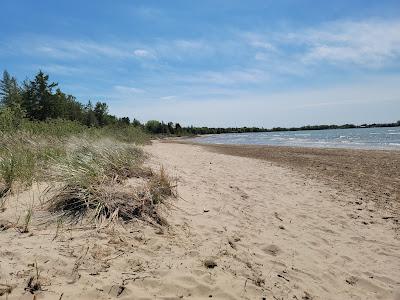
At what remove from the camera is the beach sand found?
3330 mm

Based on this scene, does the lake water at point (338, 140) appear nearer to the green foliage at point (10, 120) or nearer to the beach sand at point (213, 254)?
the beach sand at point (213, 254)

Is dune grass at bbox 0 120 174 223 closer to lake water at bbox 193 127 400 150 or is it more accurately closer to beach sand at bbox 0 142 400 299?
beach sand at bbox 0 142 400 299

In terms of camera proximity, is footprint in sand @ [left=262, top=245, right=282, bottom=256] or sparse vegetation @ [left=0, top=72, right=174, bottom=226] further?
sparse vegetation @ [left=0, top=72, right=174, bottom=226]

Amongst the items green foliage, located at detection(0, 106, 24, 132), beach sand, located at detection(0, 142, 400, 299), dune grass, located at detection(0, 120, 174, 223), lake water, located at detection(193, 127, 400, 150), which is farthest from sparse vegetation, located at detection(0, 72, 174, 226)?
lake water, located at detection(193, 127, 400, 150)

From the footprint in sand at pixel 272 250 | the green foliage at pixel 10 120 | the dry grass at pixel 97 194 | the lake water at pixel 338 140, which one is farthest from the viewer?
the lake water at pixel 338 140

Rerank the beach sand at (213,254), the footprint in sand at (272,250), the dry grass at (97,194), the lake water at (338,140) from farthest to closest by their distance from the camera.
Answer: the lake water at (338,140)
the dry grass at (97,194)
the footprint in sand at (272,250)
the beach sand at (213,254)

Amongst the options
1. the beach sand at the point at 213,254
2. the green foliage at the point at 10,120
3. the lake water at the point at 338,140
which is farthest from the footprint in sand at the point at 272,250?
the lake water at the point at 338,140

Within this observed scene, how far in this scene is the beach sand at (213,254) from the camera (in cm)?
333

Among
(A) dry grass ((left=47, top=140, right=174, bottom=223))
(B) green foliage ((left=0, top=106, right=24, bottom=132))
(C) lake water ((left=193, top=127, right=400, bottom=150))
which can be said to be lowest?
(C) lake water ((left=193, top=127, right=400, bottom=150))

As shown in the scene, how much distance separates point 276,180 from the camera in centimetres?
1050

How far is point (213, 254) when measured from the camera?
4.22 metres

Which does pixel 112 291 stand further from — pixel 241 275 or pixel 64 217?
pixel 64 217

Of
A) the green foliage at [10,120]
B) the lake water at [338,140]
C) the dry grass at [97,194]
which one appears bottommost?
the lake water at [338,140]

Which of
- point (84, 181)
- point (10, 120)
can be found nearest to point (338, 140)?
point (10, 120)
